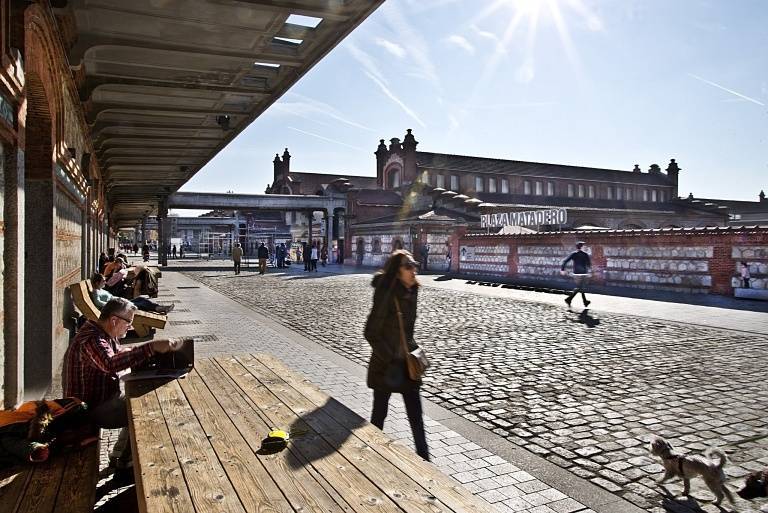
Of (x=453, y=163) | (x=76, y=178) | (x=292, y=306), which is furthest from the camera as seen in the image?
(x=453, y=163)

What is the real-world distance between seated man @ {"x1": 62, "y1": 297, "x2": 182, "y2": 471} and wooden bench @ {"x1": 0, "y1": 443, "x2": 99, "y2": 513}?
0.38m

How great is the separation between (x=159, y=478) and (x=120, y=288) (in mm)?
11163

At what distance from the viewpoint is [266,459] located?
264 centimetres

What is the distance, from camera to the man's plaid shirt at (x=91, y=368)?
376 cm

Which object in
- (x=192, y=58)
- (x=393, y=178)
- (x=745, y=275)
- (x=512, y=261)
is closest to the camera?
(x=192, y=58)

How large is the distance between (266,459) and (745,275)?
62.7ft

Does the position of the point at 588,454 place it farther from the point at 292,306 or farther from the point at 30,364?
the point at 292,306

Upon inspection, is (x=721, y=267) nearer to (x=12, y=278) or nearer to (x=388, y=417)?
(x=388, y=417)

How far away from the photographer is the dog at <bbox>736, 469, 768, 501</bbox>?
11.5 feet

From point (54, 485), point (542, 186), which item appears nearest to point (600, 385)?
point (54, 485)

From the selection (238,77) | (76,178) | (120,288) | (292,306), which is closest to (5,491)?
(238,77)

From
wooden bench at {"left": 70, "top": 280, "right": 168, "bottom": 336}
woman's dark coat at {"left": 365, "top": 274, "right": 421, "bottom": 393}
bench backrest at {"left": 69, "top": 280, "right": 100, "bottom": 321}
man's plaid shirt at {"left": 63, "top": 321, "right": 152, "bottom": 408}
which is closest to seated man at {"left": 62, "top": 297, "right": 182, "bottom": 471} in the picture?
man's plaid shirt at {"left": 63, "top": 321, "right": 152, "bottom": 408}

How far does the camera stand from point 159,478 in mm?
2391

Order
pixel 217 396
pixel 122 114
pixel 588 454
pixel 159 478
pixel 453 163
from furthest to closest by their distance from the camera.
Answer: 1. pixel 453 163
2. pixel 122 114
3. pixel 588 454
4. pixel 217 396
5. pixel 159 478
